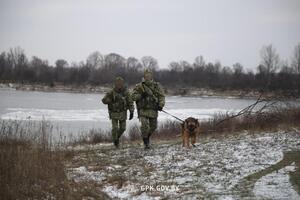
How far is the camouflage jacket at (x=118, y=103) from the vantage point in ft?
32.4

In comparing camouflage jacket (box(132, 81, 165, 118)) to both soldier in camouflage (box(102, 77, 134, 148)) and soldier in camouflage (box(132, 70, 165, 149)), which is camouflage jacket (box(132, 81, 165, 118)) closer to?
soldier in camouflage (box(132, 70, 165, 149))

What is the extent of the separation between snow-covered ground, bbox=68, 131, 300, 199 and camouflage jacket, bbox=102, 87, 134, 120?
882 millimetres

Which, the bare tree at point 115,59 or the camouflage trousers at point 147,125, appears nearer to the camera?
the camouflage trousers at point 147,125

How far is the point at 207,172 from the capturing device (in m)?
6.77

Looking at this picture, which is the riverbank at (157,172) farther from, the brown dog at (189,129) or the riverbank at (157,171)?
the brown dog at (189,129)

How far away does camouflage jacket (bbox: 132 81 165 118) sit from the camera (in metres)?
9.35

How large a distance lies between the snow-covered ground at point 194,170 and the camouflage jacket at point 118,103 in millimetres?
882

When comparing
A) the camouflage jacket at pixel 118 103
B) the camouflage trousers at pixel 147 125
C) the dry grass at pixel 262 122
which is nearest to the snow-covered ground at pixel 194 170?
the camouflage trousers at pixel 147 125

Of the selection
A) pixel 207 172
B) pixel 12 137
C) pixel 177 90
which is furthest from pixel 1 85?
pixel 207 172

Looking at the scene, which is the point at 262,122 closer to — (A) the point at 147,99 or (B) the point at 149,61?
(A) the point at 147,99

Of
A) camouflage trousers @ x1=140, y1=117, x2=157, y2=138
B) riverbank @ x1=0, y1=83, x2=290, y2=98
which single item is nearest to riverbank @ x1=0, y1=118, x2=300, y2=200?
camouflage trousers @ x1=140, y1=117, x2=157, y2=138

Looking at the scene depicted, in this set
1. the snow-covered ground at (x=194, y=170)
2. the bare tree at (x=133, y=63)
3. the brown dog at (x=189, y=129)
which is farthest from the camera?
the bare tree at (x=133, y=63)

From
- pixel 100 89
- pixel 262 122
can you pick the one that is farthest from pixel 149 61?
pixel 262 122

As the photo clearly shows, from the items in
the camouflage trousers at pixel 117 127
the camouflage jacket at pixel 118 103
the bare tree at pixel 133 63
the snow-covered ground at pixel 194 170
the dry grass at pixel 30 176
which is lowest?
the snow-covered ground at pixel 194 170
